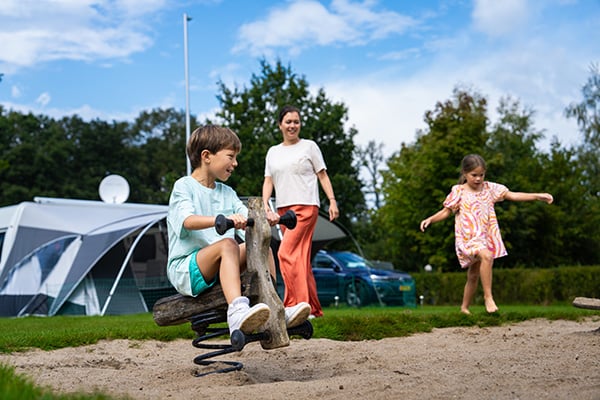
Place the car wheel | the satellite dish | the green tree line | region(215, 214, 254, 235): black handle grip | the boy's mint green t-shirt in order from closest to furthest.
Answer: region(215, 214, 254, 235): black handle grip
the boy's mint green t-shirt
the car wheel
the satellite dish
the green tree line

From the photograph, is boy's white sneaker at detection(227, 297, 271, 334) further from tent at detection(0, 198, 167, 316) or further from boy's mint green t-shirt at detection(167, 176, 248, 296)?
tent at detection(0, 198, 167, 316)

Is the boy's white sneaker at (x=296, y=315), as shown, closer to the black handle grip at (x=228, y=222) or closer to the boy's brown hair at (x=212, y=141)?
the black handle grip at (x=228, y=222)

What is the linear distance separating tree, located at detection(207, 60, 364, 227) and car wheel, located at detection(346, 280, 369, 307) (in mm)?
11224

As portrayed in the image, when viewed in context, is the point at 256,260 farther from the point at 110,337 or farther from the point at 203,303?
the point at 110,337

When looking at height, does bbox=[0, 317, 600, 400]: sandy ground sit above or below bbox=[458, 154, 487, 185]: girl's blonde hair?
below

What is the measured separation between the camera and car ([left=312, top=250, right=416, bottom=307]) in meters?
16.0

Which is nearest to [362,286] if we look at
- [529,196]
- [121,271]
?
[121,271]

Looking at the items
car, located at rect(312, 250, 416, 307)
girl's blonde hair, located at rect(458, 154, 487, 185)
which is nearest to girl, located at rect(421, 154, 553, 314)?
girl's blonde hair, located at rect(458, 154, 487, 185)

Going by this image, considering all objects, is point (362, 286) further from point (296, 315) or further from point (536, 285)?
point (296, 315)

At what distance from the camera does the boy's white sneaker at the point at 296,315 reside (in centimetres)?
432

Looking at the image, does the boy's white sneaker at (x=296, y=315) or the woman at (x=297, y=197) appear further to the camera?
the woman at (x=297, y=197)

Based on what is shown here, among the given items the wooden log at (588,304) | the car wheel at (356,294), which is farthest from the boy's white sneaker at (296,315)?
the car wheel at (356,294)

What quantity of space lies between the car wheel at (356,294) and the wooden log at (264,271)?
38.4 feet

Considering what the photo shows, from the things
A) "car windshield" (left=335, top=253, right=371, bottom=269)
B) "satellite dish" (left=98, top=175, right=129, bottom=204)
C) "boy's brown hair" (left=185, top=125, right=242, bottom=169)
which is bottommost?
"car windshield" (left=335, top=253, right=371, bottom=269)
